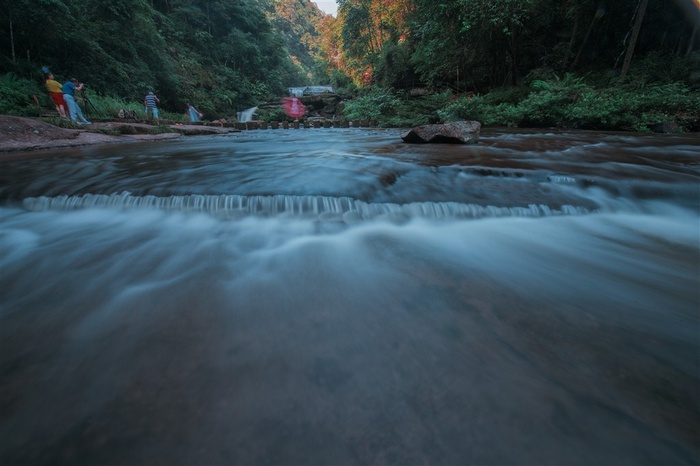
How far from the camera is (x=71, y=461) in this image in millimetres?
731

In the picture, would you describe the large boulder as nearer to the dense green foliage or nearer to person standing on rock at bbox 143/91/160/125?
person standing on rock at bbox 143/91/160/125

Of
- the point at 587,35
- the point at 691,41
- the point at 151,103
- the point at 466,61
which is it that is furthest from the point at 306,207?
the point at 691,41

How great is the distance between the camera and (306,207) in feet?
8.85

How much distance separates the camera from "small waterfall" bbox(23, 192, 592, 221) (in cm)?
262

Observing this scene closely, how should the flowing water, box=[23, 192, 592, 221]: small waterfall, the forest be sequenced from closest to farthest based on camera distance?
the flowing water
box=[23, 192, 592, 221]: small waterfall
the forest

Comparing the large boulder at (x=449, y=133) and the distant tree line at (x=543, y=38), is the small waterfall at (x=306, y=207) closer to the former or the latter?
the large boulder at (x=449, y=133)

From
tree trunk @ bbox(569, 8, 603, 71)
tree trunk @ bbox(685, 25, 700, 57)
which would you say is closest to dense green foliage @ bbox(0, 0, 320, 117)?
tree trunk @ bbox(569, 8, 603, 71)

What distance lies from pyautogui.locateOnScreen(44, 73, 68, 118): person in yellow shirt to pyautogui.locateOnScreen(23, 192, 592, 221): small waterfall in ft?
28.8

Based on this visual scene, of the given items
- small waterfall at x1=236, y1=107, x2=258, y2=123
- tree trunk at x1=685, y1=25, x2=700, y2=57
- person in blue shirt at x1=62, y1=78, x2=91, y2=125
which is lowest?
person in blue shirt at x1=62, y1=78, x2=91, y2=125

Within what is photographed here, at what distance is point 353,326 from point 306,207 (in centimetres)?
162

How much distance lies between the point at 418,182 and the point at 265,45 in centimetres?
3103

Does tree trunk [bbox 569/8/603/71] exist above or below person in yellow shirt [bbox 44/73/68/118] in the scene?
above

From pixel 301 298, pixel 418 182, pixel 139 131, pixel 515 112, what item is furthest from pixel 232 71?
pixel 301 298

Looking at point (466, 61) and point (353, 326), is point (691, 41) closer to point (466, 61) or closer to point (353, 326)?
point (466, 61)
